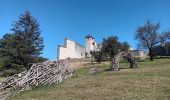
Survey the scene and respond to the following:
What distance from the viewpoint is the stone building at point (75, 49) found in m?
88.7

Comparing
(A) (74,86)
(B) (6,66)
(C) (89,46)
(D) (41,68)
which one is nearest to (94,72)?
(D) (41,68)

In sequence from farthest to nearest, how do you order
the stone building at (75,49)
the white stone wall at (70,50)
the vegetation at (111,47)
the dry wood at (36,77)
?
1. the stone building at (75,49)
2. the white stone wall at (70,50)
3. the vegetation at (111,47)
4. the dry wood at (36,77)

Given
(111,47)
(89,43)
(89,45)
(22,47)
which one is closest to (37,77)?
(22,47)

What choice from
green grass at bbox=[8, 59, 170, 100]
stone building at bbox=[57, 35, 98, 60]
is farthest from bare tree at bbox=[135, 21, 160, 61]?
green grass at bbox=[8, 59, 170, 100]

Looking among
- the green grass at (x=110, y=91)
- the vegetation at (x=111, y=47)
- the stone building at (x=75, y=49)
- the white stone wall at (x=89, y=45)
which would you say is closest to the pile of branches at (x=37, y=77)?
the green grass at (x=110, y=91)

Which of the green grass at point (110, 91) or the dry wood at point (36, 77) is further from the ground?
the dry wood at point (36, 77)

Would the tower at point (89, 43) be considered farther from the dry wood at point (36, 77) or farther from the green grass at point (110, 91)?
the green grass at point (110, 91)

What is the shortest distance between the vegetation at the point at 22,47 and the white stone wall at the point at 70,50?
69.1 feet

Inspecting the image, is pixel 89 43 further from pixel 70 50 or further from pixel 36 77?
pixel 36 77

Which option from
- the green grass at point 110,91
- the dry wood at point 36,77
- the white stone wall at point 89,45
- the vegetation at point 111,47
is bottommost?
the green grass at point 110,91

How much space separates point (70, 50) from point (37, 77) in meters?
71.1

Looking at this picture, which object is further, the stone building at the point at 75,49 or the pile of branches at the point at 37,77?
the stone building at the point at 75,49

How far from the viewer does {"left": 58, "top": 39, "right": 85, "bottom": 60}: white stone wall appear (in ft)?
289

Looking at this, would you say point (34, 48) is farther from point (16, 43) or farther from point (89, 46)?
point (89, 46)
